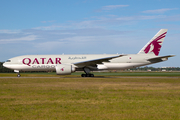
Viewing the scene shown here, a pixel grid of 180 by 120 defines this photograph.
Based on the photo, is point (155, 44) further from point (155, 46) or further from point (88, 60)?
point (88, 60)

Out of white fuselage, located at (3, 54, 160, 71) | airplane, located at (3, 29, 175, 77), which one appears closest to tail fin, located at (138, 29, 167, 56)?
airplane, located at (3, 29, 175, 77)

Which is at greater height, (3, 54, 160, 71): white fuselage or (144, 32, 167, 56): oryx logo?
(144, 32, 167, 56): oryx logo

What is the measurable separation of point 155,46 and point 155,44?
0.29 metres

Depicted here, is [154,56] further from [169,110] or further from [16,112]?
[16,112]

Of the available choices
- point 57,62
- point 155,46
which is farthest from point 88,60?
point 155,46

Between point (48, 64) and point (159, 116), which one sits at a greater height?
point (48, 64)

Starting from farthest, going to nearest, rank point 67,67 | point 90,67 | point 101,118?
point 90,67, point 67,67, point 101,118

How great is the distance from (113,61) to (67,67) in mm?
6995

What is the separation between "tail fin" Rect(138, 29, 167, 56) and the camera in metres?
30.7

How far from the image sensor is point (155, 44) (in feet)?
101

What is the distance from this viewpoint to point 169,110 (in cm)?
752

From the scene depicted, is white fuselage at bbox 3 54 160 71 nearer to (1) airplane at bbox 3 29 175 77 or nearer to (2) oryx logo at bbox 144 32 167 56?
(1) airplane at bbox 3 29 175 77

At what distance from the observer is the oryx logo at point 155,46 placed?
30719 millimetres

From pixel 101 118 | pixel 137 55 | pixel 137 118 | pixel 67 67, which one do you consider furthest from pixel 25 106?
pixel 137 55
